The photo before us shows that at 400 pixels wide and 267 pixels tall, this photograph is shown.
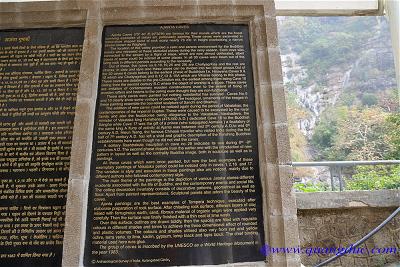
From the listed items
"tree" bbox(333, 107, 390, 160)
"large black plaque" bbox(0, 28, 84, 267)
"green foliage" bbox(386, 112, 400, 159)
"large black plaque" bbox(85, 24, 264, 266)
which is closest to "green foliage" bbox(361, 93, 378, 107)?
"tree" bbox(333, 107, 390, 160)

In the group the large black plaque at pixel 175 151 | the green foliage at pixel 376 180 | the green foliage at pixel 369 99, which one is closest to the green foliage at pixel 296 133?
the green foliage at pixel 369 99

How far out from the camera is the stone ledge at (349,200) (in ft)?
17.0

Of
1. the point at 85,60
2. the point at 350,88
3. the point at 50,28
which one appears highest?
the point at 350,88

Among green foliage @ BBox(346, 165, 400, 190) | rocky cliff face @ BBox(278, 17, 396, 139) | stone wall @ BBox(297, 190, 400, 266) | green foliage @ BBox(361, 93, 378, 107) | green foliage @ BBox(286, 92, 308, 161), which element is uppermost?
rocky cliff face @ BBox(278, 17, 396, 139)

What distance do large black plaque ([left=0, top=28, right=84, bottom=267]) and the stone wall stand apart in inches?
143

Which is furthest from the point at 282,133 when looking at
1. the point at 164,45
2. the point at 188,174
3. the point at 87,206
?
the point at 87,206

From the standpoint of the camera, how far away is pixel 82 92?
3652 mm

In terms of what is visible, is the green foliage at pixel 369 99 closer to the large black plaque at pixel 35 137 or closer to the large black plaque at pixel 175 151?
the large black plaque at pixel 175 151

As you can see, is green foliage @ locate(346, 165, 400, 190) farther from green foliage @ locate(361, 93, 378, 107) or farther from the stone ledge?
green foliage @ locate(361, 93, 378, 107)

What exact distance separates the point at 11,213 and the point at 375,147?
1120 centimetres

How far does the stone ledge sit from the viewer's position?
5195 millimetres

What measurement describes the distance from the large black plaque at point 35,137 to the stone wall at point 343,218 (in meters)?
3.63

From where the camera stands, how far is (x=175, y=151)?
11.6ft

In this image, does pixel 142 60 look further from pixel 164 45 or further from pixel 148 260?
pixel 148 260
